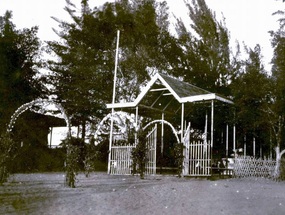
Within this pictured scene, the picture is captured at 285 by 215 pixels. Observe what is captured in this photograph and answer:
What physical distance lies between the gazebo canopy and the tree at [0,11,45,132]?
6751 mm

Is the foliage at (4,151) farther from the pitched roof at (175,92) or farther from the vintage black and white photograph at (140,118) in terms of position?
the pitched roof at (175,92)

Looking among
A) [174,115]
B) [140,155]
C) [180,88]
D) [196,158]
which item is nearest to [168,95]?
[174,115]

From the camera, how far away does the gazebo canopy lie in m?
16.5

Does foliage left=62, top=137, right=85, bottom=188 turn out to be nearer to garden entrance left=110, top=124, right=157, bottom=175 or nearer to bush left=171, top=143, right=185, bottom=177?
bush left=171, top=143, right=185, bottom=177

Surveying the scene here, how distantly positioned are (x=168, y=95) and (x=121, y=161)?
14.6 feet

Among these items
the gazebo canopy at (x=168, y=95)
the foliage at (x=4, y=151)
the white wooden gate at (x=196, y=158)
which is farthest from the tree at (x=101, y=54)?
the foliage at (x=4, y=151)

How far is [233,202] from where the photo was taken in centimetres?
737

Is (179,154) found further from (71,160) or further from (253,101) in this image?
(71,160)

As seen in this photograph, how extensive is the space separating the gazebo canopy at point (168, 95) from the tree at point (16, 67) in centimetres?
675

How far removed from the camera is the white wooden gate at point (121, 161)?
1770 centimetres

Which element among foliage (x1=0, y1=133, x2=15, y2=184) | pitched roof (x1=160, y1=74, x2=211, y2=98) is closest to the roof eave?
pitched roof (x1=160, y1=74, x2=211, y2=98)

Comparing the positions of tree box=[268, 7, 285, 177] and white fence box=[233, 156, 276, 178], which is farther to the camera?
tree box=[268, 7, 285, 177]

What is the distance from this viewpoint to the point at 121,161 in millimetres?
18000

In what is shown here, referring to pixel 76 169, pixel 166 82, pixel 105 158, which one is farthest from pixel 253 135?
pixel 76 169
